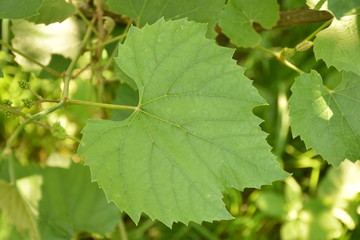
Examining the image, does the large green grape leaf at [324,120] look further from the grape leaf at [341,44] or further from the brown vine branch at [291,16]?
the brown vine branch at [291,16]

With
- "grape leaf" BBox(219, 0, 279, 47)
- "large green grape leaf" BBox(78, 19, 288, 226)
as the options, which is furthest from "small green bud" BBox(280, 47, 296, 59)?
"large green grape leaf" BBox(78, 19, 288, 226)

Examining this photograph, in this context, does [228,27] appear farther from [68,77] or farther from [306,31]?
[306,31]

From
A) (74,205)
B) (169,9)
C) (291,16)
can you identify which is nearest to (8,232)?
(74,205)

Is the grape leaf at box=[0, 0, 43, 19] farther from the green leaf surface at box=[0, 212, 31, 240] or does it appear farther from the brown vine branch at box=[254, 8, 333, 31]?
the green leaf surface at box=[0, 212, 31, 240]

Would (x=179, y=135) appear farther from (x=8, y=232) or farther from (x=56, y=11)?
(x=8, y=232)

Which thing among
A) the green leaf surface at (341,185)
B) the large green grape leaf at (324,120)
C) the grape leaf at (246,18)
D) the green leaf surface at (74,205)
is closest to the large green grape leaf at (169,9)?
the grape leaf at (246,18)

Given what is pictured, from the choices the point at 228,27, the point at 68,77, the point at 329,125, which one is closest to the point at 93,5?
the point at 68,77
